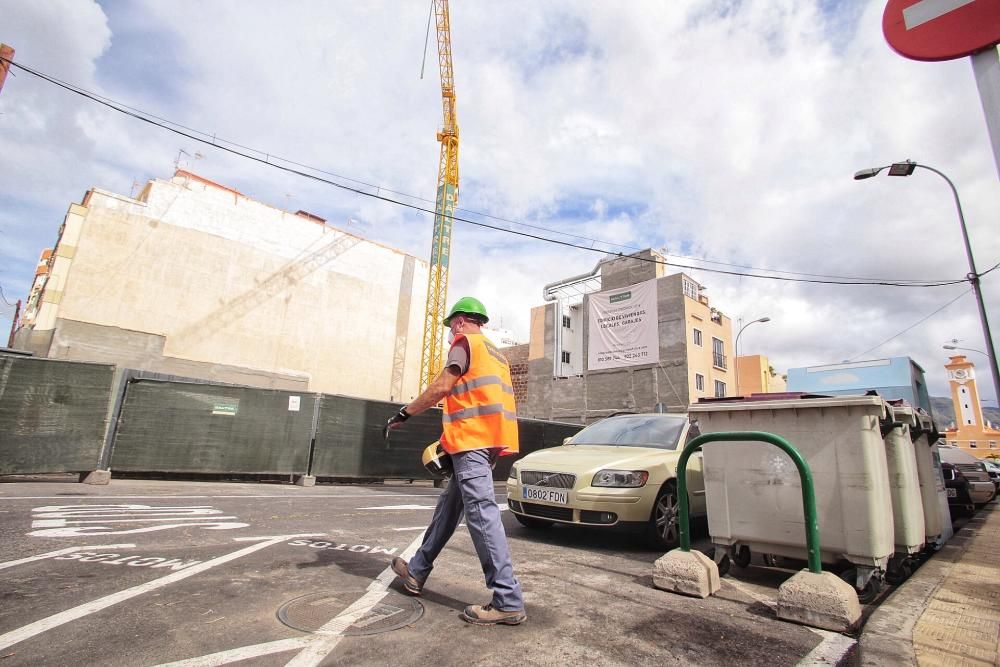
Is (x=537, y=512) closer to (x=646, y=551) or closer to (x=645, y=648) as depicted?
(x=646, y=551)

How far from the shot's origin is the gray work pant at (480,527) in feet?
8.94

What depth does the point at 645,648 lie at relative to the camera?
2.45 meters

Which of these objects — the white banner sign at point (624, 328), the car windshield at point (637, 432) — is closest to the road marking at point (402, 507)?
the car windshield at point (637, 432)

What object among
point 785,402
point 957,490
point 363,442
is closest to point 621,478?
A: point 785,402

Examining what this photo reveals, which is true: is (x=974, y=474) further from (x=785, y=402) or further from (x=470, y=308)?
(x=470, y=308)

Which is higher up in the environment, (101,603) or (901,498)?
(901,498)

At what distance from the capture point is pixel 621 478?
16.1ft

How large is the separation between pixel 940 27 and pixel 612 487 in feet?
13.1

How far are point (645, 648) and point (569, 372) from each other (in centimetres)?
3990

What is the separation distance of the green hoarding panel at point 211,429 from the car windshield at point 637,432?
7.18 m

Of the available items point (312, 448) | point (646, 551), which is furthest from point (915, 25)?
point (312, 448)

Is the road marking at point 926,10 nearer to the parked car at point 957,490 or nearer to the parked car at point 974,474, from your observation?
the parked car at point 957,490

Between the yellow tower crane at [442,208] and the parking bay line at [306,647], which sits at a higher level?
the yellow tower crane at [442,208]

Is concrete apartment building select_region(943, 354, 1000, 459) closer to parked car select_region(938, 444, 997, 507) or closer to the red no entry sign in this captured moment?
parked car select_region(938, 444, 997, 507)
